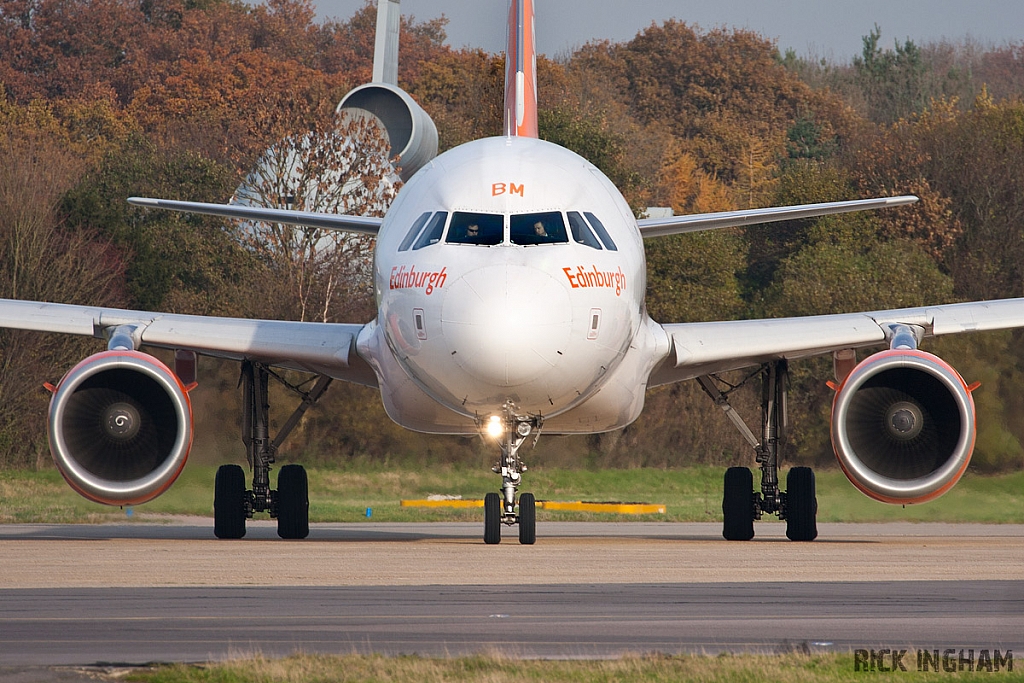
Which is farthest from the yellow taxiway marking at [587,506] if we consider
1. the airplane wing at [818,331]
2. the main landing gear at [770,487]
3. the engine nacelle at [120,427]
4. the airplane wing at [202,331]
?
the engine nacelle at [120,427]

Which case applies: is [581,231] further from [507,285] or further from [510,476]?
[510,476]

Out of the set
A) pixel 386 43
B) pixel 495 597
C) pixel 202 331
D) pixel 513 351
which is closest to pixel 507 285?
pixel 513 351

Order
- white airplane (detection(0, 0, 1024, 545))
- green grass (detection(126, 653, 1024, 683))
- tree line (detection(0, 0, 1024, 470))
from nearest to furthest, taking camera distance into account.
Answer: green grass (detection(126, 653, 1024, 683)), white airplane (detection(0, 0, 1024, 545)), tree line (detection(0, 0, 1024, 470))

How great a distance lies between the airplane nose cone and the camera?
12.9m

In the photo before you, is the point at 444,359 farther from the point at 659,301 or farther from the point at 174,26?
the point at 174,26

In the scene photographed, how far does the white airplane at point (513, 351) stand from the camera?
1345 centimetres

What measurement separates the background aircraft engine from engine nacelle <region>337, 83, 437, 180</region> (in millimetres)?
29434

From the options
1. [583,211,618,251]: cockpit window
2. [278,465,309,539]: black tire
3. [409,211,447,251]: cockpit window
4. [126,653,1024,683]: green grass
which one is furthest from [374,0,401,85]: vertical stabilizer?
[126,653,1024,683]: green grass

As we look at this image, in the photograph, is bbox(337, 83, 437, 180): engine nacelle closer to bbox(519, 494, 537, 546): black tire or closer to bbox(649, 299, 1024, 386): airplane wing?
bbox(649, 299, 1024, 386): airplane wing

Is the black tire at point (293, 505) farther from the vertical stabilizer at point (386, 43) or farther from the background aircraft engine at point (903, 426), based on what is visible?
the vertical stabilizer at point (386, 43)

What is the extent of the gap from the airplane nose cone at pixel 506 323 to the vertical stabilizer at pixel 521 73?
5272 mm

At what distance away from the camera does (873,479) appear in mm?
15625

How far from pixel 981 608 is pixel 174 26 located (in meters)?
75.9

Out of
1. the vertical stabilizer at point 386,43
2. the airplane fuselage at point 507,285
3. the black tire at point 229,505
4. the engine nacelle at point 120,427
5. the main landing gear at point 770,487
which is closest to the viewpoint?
the airplane fuselage at point 507,285
